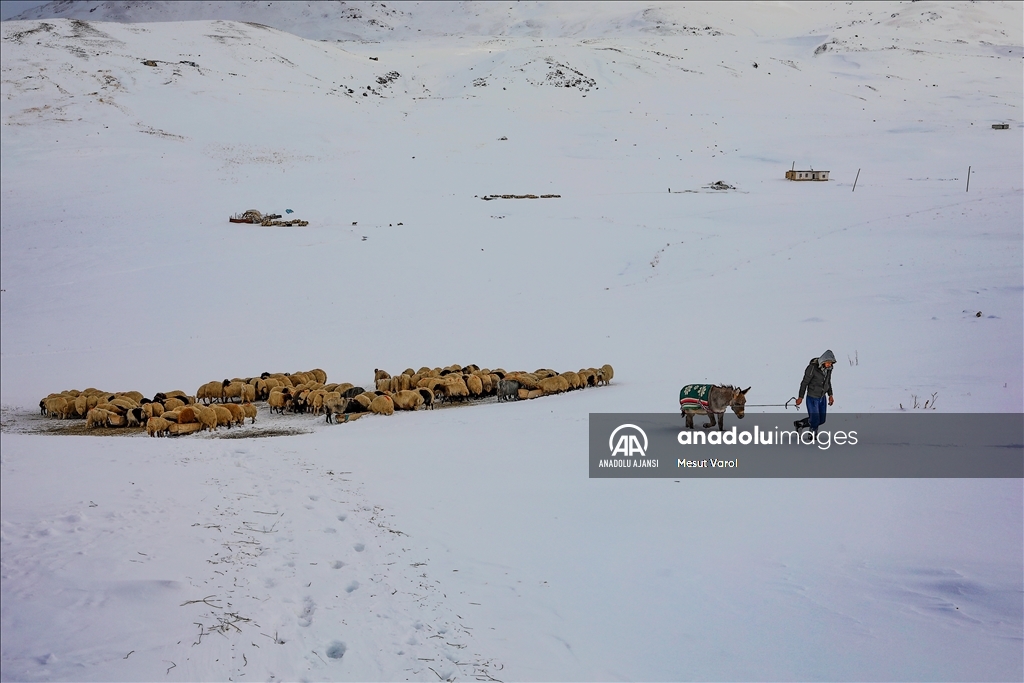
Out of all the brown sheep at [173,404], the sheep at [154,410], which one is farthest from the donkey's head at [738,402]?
the sheep at [154,410]

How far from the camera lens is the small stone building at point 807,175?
36.1 metres

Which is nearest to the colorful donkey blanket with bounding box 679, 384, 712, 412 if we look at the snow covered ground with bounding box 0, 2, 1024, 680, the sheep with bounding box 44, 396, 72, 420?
the snow covered ground with bounding box 0, 2, 1024, 680

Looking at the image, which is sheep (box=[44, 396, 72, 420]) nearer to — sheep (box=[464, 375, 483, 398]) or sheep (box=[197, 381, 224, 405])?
sheep (box=[197, 381, 224, 405])

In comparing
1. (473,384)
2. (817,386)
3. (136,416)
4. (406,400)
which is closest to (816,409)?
(817,386)

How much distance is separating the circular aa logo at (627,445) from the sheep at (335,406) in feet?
16.9

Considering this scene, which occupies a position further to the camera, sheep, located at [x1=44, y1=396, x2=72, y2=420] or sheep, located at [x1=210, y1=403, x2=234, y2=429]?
sheep, located at [x1=44, y1=396, x2=72, y2=420]

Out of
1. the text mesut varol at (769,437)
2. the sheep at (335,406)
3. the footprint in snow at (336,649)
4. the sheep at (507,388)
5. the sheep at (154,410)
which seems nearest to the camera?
the footprint in snow at (336,649)

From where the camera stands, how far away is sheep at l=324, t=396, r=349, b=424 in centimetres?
1257

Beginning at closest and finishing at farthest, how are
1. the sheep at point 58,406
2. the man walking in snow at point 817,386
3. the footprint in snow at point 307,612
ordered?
the footprint in snow at point 307,612
the man walking in snow at point 817,386
the sheep at point 58,406

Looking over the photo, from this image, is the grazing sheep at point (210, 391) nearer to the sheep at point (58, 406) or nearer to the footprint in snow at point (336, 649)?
the sheep at point (58, 406)

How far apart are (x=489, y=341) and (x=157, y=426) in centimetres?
908

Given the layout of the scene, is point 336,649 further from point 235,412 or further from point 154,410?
point 154,410

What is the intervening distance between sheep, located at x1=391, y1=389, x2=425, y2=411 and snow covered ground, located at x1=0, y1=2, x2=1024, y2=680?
0.99 m

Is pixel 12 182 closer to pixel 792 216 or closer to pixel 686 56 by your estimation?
pixel 792 216
